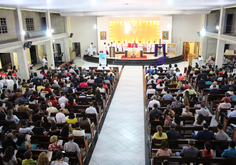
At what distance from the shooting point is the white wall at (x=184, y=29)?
21.1m

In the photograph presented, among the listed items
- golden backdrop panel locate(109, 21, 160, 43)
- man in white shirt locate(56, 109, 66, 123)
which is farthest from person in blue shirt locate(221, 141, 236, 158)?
golden backdrop panel locate(109, 21, 160, 43)

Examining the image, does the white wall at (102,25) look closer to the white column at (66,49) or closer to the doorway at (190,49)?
the white column at (66,49)

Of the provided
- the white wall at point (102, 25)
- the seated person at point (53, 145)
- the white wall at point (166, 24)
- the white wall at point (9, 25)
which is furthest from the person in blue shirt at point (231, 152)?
the white wall at point (102, 25)

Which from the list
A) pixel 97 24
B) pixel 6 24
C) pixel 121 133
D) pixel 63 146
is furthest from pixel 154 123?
pixel 97 24

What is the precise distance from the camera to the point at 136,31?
76.8 feet

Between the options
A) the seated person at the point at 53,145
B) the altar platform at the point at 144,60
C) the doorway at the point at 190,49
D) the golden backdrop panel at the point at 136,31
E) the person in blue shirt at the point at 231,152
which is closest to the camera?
the person in blue shirt at the point at 231,152

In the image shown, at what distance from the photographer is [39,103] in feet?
27.4

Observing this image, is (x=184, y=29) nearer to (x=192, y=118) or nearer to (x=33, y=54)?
(x=33, y=54)

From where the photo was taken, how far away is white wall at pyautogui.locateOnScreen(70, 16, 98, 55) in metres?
22.7

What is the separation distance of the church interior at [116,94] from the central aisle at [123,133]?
35mm

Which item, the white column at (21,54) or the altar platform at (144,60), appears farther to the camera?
the altar platform at (144,60)

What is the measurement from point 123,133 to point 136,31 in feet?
58.2

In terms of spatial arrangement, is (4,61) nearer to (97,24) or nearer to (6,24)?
(6,24)

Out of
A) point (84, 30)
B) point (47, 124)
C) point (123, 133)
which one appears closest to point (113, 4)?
point (123, 133)
